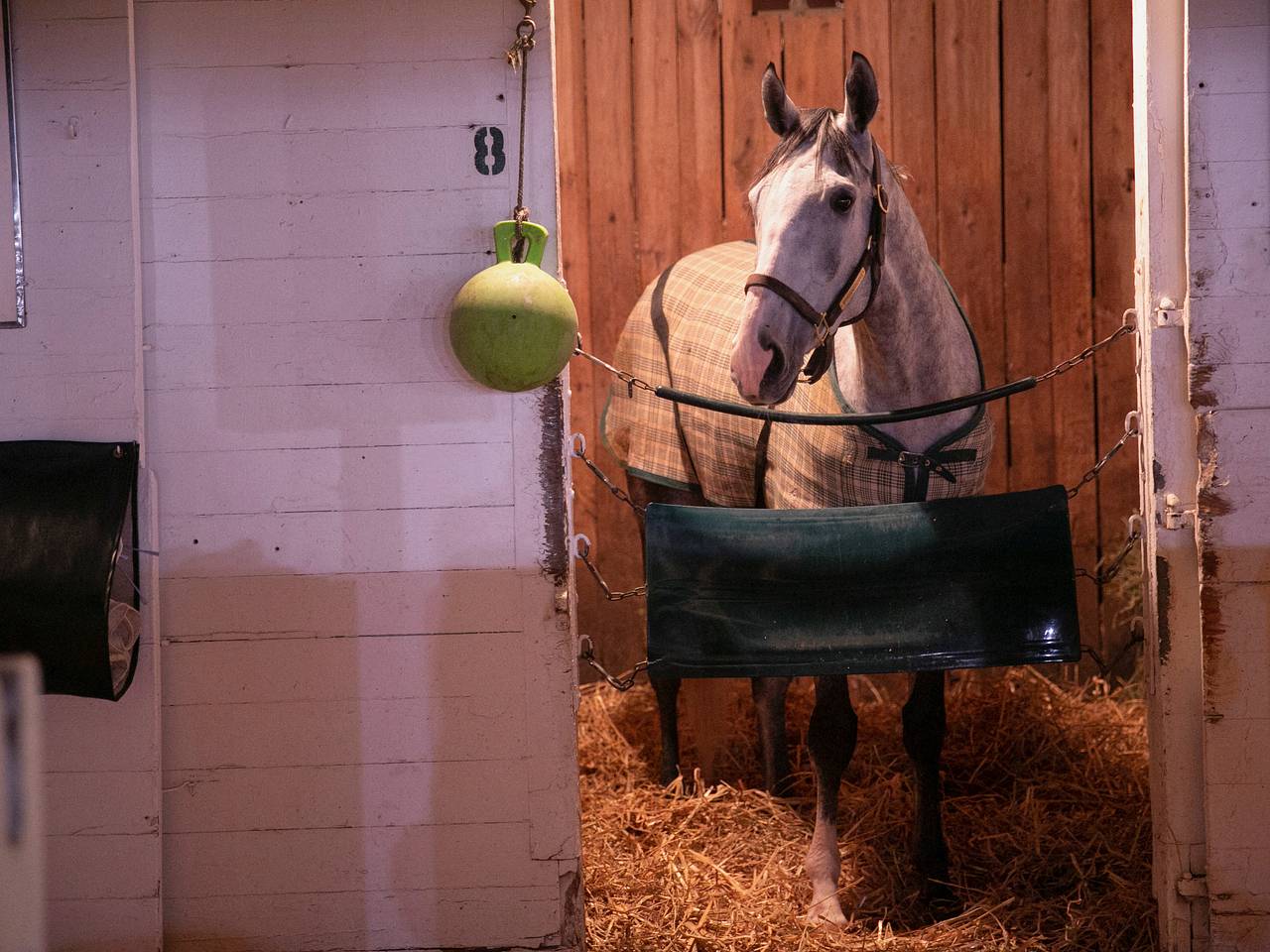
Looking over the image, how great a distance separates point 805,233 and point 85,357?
4.86 feet

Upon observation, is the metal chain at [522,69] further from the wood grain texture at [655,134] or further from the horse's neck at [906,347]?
the wood grain texture at [655,134]

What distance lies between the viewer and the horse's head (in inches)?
96.3

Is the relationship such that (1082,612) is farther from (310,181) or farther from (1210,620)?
(310,181)

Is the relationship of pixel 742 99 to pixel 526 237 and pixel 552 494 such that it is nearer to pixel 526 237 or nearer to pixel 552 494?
pixel 526 237

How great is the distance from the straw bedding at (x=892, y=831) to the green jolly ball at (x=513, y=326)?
128cm

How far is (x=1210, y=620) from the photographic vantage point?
243 cm

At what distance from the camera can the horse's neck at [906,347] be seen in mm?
2695

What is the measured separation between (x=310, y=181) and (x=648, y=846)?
1900 millimetres

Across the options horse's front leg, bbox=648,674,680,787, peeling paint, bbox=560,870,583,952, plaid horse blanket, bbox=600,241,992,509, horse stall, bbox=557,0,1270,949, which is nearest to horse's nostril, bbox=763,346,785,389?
horse stall, bbox=557,0,1270,949

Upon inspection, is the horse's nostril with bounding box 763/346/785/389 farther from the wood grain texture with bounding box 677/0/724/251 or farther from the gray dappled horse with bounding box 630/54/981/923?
the wood grain texture with bounding box 677/0/724/251

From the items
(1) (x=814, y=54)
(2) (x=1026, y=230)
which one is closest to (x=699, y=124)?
(1) (x=814, y=54)

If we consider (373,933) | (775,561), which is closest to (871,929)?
(775,561)

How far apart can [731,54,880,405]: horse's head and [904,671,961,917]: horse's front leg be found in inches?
35.8

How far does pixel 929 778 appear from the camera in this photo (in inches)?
116
